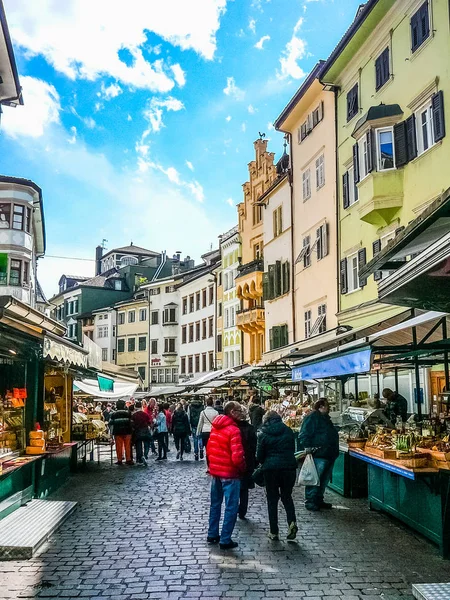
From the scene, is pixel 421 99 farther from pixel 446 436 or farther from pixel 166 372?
pixel 166 372

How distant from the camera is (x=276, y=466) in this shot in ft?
28.4

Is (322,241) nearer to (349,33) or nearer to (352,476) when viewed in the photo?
(349,33)

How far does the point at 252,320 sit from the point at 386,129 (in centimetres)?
2042

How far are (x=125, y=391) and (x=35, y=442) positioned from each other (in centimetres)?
1170

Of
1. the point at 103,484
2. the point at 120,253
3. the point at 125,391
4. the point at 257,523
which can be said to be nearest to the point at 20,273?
the point at 125,391

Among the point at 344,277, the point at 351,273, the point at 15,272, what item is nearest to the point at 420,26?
the point at 351,273

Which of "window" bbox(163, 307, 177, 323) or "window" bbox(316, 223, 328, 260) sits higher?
"window" bbox(163, 307, 177, 323)

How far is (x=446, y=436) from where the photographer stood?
9109 millimetres

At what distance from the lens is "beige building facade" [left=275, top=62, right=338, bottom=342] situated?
26.0 meters

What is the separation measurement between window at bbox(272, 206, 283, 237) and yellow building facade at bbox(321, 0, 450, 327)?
363 inches

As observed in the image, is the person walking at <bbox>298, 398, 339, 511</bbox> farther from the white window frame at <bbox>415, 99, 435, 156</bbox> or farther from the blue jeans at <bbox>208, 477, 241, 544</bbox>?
the white window frame at <bbox>415, 99, 435, 156</bbox>

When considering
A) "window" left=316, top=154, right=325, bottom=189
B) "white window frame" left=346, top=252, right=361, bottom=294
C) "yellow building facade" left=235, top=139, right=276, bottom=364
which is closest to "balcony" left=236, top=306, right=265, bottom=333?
"yellow building facade" left=235, top=139, right=276, bottom=364

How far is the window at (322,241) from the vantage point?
86.4 feet

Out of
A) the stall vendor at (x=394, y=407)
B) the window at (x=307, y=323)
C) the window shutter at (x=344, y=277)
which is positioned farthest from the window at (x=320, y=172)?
the stall vendor at (x=394, y=407)
